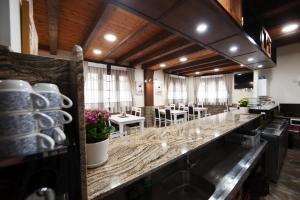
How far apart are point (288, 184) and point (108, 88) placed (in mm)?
4878

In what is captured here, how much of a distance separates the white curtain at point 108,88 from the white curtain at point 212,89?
168 inches

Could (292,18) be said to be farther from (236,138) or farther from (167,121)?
(167,121)

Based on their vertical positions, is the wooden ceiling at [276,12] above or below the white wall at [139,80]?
above

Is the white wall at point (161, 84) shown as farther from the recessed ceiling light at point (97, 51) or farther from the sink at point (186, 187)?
the sink at point (186, 187)

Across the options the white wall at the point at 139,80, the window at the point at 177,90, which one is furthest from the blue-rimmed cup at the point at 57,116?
the window at the point at 177,90

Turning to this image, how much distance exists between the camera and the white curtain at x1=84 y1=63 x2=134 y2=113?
4543mm

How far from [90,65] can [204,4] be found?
424 centimetres

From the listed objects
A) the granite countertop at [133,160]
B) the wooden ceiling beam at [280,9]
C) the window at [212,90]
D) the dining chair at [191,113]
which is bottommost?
the dining chair at [191,113]

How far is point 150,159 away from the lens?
74 centimetres

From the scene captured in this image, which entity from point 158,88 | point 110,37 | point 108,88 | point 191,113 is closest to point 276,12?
point 110,37

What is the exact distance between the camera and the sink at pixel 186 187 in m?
1.14

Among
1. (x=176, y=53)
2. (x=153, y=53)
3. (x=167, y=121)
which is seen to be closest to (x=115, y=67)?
(x=153, y=53)

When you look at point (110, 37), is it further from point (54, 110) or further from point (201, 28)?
point (54, 110)

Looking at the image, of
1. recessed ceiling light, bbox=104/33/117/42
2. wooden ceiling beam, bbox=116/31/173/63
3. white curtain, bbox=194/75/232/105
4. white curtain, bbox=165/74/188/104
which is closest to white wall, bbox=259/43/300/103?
white curtain, bbox=194/75/232/105
